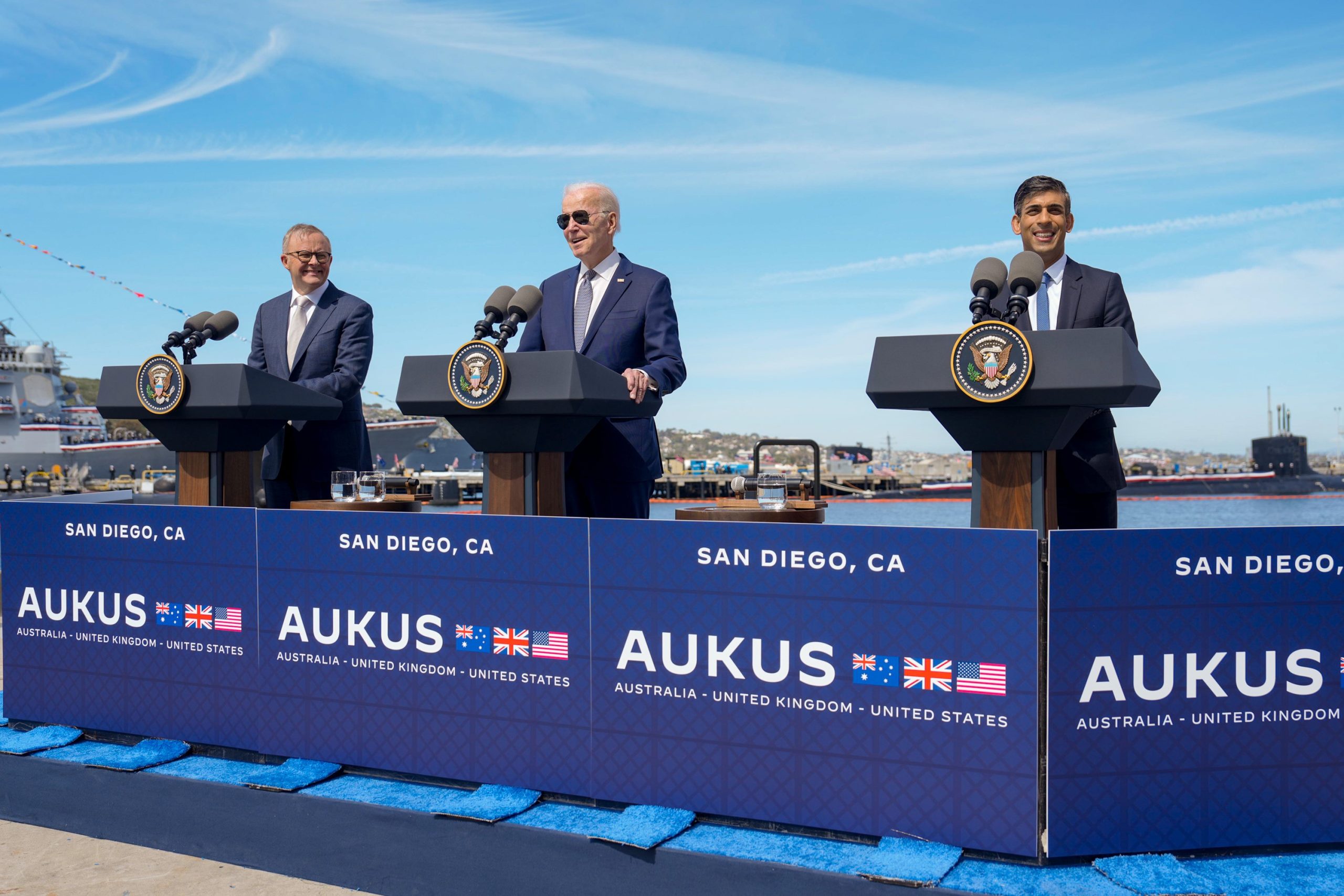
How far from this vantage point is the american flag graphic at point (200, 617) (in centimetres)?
333

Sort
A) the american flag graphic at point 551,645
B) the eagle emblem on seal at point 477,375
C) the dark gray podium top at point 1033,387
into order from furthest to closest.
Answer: the eagle emblem on seal at point 477,375 < the american flag graphic at point 551,645 < the dark gray podium top at point 1033,387

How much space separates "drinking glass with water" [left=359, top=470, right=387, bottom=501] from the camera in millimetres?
3699

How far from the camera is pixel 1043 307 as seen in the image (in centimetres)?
313

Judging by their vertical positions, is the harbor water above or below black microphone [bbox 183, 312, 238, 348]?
below

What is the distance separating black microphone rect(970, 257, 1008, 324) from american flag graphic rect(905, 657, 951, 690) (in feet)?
2.87

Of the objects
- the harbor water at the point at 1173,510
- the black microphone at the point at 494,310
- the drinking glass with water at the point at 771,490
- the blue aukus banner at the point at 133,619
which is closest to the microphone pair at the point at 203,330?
the blue aukus banner at the point at 133,619

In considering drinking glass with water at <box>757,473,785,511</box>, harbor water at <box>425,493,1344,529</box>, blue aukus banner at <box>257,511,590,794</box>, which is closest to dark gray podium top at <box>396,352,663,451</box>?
blue aukus banner at <box>257,511,590,794</box>

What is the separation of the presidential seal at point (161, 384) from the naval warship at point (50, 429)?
49.5m

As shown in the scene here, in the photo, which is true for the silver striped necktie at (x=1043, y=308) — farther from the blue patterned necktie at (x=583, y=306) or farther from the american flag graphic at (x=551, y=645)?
the american flag graphic at (x=551, y=645)

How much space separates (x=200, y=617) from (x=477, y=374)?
1.30 m

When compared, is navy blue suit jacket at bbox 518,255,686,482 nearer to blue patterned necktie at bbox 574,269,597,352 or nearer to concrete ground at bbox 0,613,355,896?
blue patterned necktie at bbox 574,269,597,352

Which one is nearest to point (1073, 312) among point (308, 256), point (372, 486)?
point (372, 486)

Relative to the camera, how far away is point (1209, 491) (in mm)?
60719

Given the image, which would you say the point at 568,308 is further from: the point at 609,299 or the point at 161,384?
the point at 161,384
